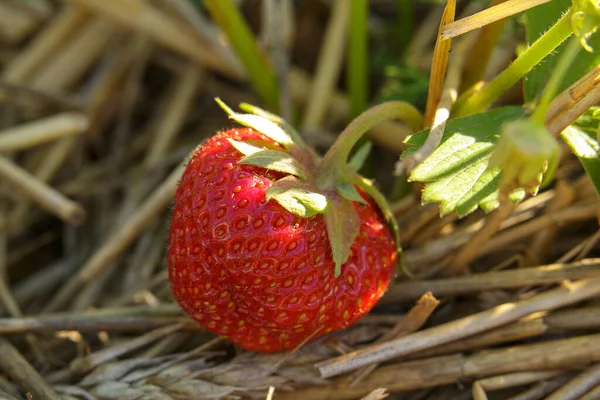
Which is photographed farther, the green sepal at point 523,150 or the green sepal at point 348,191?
the green sepal at point 348,191

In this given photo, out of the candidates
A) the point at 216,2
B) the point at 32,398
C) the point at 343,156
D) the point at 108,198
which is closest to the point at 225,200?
the point at 343,156

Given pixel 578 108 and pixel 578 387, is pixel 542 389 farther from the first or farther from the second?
pixel 578 108

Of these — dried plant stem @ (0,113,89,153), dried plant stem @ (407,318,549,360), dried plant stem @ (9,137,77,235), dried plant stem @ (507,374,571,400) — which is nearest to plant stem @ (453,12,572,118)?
dried plant stem @ (407,318,549,360)

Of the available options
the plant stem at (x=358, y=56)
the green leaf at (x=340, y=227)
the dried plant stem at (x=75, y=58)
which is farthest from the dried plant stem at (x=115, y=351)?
the dried plant stem at (x=75, y=58)

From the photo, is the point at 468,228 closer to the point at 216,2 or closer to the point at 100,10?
the point at 216,2

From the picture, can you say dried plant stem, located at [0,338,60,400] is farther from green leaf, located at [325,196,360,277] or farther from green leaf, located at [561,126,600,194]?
green leaf, located at [561,126,600,194]

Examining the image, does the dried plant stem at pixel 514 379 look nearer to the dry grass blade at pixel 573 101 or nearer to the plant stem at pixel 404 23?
the dry grass blade at pixel 573 101

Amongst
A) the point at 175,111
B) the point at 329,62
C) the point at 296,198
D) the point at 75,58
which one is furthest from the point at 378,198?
the point at 75,58
